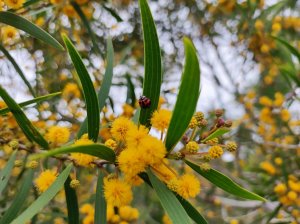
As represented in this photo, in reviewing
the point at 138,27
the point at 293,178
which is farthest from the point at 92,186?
the point at 293,178

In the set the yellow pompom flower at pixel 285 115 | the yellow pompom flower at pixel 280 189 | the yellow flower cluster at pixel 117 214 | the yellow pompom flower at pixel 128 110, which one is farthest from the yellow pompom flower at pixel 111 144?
the yellow pompom flower at pixel 285 115

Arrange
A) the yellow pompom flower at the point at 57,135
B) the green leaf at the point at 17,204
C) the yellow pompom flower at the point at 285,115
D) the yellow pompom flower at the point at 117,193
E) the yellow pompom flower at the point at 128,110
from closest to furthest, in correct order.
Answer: the yellow pompom flower at the point at 117,193, the green leaf at the point at 17,204, the yellow pompom flower at the point at 57,135, the yellow pompom flower at the point at 128,110, the yellow pompom flower at the point at 285,115

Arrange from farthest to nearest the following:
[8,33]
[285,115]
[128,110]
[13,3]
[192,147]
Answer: [285,115] < [128,110] < [8,33] < [13,3] < [192,147]

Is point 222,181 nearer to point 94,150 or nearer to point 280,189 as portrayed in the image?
point 94,150

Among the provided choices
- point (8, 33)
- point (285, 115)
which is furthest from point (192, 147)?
point (285, 115)

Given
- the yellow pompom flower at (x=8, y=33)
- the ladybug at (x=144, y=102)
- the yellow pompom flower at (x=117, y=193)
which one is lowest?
the yellow pompom flower at (x=117, y=193)

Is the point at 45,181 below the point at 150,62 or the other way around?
below

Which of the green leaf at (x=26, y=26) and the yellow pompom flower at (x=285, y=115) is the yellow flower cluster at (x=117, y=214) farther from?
the yellow pompom flower at (x=285, y=115)

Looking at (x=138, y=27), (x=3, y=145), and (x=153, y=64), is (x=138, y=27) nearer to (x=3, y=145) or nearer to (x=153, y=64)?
(x=3, y=145)
